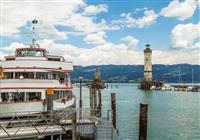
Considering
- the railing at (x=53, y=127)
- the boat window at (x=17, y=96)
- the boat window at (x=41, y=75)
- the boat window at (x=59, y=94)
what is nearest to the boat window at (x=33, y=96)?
the boat window at (x=17, y=96)

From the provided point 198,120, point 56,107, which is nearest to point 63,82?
point 56,107

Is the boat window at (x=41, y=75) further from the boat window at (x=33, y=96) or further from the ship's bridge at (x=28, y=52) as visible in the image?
the ship's bridge at (x=28, y=52)

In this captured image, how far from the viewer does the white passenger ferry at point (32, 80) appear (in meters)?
31.5

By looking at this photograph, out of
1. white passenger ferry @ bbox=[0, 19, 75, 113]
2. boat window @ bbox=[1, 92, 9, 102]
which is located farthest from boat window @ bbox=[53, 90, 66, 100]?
boat window @ bbox=[1, 92, 9, 102]

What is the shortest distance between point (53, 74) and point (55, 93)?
2417 mm

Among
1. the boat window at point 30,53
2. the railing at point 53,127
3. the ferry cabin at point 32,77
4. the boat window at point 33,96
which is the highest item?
the boat window at point 30,53

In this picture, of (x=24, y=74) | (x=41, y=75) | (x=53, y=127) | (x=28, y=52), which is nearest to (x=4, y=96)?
(x=24, y=74)

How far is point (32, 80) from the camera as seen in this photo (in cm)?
3269

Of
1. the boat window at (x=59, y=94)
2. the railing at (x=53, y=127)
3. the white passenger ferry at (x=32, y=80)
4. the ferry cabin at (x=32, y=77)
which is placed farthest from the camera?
the boat window at (x=59, y=94)

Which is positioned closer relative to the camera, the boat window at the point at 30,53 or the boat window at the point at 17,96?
the boat window at the point at 17,96

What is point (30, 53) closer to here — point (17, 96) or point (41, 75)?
point (41, 75)

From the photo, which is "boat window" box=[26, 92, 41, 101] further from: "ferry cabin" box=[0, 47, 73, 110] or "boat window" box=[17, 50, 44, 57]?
"boat window" box=[17, 50, 44, 57]

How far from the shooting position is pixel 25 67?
34.3 meters

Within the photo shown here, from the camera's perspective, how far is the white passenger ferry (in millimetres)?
31484
